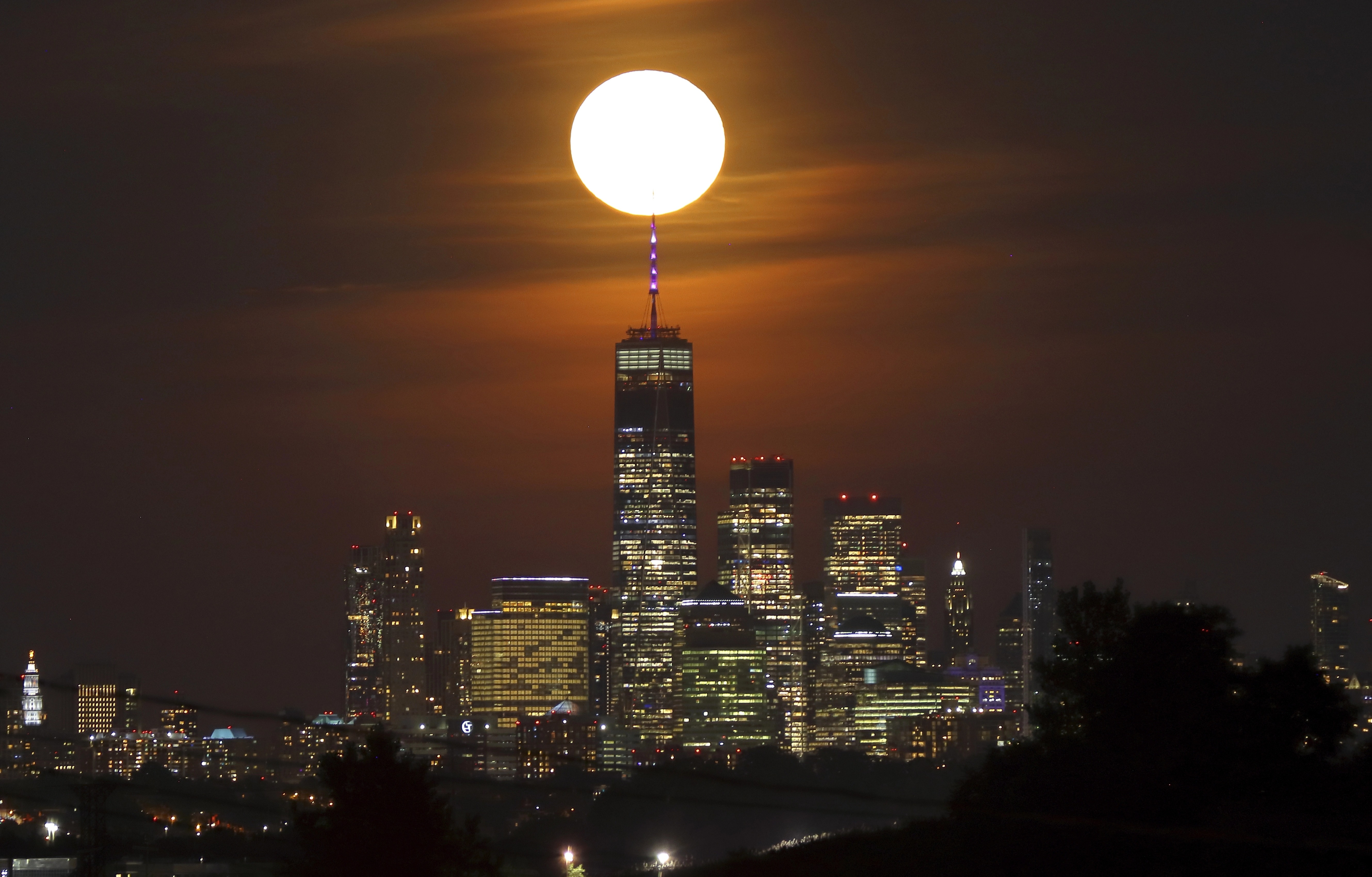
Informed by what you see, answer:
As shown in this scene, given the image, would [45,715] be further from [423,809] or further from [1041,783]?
[1041,783]

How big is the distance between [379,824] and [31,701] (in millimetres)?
13387

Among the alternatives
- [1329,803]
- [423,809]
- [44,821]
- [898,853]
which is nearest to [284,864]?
[423,809]

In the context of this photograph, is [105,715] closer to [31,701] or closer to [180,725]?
[31,701]

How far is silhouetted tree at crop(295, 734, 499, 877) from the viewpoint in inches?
1113

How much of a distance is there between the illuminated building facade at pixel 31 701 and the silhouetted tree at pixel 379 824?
17.6 ft

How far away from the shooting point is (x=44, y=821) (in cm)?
4788

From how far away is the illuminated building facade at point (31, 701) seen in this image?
1334cm

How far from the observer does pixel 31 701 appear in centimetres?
3781

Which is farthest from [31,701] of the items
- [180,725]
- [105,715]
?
[180,725]

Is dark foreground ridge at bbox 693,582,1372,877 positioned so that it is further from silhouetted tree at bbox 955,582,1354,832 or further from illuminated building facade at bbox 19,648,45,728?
illuminated building facade at bbox 19,648,45,728

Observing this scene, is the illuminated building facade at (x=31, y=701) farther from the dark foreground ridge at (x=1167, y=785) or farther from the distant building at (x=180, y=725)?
the distant building at (x=180, y=725)

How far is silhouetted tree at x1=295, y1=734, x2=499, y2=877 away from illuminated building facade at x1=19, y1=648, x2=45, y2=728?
5.37 meters

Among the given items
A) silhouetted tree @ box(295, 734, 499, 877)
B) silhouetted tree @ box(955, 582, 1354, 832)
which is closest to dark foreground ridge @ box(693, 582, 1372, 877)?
silhouetted tree @ box(955, 582, 1354, 832)

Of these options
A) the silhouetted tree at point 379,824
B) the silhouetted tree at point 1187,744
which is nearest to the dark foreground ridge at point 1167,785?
the silhouetted tree at point 1187,744
